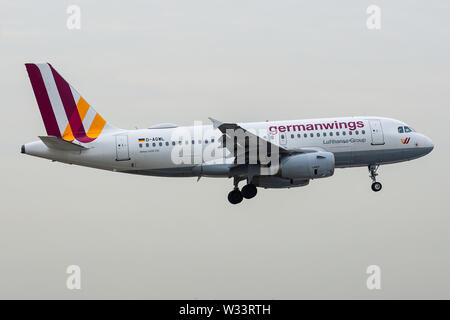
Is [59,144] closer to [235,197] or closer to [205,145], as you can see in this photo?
[205,145]

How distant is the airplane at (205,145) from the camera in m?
65.7

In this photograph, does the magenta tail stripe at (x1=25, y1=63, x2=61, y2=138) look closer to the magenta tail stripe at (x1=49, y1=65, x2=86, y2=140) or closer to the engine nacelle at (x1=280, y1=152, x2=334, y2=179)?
the magenta tail stripe at (x1=49, y1=65, x2=86, y2=140)

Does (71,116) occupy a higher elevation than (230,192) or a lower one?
higher

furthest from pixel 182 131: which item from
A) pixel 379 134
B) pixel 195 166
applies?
pixel 379 134

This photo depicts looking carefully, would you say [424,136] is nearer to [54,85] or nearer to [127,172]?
[127,172]

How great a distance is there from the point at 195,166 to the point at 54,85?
1110 cm

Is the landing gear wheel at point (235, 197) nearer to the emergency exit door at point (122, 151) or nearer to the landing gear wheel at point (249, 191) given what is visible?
the landing gear wheel at point (249, 191)

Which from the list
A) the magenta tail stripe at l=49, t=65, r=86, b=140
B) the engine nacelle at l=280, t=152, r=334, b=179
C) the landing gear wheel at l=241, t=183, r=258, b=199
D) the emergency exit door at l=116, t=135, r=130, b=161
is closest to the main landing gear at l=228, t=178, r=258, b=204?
the landing gear wheel at l=241, t=183, r=258, b=199

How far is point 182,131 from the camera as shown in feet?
220

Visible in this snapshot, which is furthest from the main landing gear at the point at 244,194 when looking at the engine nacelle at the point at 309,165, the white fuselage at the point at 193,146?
the engine nacelle at the point at 309,165

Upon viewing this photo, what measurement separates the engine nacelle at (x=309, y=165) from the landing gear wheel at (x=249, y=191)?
2970mm

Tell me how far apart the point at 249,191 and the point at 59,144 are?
1282 centimetres

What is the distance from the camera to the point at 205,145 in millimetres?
66438

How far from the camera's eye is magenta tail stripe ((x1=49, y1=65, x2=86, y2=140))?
2672 inches
